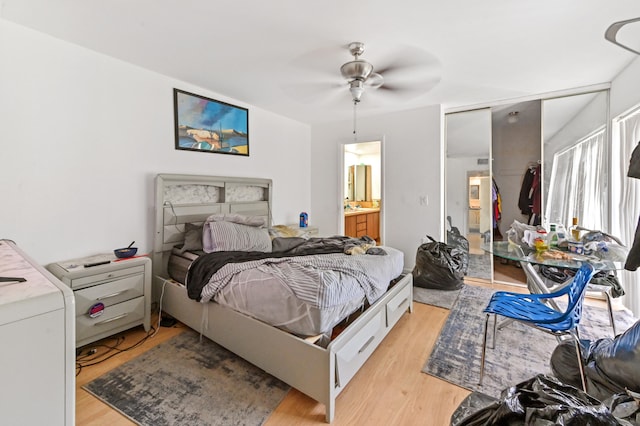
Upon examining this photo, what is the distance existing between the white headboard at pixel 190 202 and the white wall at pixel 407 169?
1.60m

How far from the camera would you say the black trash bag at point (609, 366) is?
1.08 meters

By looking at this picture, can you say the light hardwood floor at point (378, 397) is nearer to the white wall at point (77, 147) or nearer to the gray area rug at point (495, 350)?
the gray area rug at point (495, 350)

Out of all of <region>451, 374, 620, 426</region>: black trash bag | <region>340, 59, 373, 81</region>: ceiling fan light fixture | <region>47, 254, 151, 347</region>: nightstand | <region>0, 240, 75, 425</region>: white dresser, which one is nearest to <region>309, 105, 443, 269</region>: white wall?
<region>340, 59, 373, 81</region>: ceiling fan light fixture

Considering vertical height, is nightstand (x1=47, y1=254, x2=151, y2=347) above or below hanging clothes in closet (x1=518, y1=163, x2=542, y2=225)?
below

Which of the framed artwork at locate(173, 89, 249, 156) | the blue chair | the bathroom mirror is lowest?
the blue chair

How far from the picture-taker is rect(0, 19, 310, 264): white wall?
206 cm

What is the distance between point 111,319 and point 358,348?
1.94 metres

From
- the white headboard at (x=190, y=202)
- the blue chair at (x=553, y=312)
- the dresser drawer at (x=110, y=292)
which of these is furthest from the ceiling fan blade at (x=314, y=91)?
the blue chair at (x=553, y=312)

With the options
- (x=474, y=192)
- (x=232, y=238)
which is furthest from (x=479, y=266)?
(x=232, y=238)

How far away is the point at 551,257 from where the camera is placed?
2033 mm

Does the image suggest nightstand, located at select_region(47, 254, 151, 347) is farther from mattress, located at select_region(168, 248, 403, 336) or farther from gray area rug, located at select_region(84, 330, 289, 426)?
mattress, located at select_region(168, 248, 403, 336)

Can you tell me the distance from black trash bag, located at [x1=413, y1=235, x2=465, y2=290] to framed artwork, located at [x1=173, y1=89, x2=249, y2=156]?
9.12ft

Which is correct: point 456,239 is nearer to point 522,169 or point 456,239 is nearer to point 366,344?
point 522,169

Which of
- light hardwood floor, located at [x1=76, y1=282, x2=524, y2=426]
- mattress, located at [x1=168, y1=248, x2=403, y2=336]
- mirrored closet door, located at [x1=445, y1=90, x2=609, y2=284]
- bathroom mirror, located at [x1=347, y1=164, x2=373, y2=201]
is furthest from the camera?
bathroom mirror, located at [x1=347, y1=164, x2=373, y2=201]
